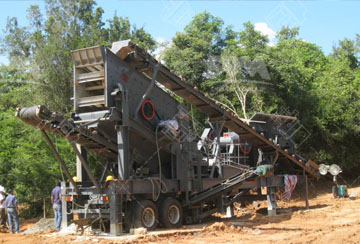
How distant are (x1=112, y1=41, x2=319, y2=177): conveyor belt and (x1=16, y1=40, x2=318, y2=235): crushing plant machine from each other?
0.03 m

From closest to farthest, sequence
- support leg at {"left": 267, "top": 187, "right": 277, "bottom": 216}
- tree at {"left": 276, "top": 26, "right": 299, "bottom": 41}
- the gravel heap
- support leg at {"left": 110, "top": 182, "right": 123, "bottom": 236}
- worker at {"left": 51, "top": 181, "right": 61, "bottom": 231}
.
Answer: support leg at {"left": 110, "top": 182, "right": 123, "bottom": 236}
worker at {"left": 51, "top": 181, "right": 61, "bottom": 231}
the gravel heap
support leg at {"left": 267, "top": 187, "right": 277, "bottom": 216}
tree at {"left": 276, "top": 26, "right": 299, "bottom": 41}

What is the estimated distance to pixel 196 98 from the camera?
1457cm

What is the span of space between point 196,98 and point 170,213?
3.95 meters

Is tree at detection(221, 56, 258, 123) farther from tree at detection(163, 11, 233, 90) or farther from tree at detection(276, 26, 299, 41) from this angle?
tree at detection(276, 26, 299, 41)

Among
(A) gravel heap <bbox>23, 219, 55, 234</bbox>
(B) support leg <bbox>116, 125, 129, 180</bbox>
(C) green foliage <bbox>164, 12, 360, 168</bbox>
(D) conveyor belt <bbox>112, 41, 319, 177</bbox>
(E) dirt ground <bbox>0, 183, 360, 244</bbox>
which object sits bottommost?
(E) dirt ground <bbox>0, 183, 360, 244</bbox>

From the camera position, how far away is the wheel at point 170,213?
1284 centimetres

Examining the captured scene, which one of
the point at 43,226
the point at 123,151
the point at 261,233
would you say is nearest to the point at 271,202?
the point at 261,233

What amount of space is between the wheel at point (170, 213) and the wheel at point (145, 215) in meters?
0.34

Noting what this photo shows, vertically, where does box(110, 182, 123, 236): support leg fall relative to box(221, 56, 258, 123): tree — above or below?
below

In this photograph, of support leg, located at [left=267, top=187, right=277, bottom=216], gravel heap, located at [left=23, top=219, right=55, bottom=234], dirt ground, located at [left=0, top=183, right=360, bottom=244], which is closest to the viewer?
dirt ground, located at [left=0, top=183, right=360, bottom=244]

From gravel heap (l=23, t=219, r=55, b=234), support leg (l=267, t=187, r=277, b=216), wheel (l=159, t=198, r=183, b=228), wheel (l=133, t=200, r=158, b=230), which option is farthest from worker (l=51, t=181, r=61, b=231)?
support leg (l=267, t=187, r=277, b=216)

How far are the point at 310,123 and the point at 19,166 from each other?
16.8 metres

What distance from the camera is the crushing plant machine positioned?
37.6 ft

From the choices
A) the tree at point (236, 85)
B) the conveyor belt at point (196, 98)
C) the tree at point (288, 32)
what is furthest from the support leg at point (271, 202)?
the tree at point (288, 32)
